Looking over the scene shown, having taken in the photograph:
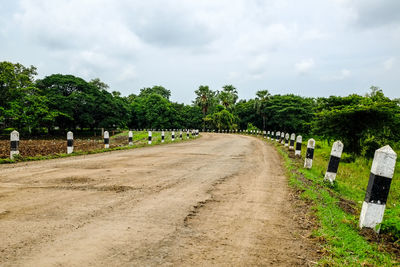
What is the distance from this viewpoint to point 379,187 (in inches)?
132

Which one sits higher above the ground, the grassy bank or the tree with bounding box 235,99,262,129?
the tree with bounding box 235,99,262,129

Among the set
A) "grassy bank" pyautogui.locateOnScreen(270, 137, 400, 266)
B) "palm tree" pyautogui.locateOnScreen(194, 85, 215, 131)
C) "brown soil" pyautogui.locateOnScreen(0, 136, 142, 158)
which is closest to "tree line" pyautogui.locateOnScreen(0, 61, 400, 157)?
"palm tree" pyautogui.locateOnScreen(194, 85, 215, 131)

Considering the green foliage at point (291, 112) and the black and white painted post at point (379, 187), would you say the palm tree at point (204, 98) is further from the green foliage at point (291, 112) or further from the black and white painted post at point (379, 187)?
the black and white painted post at point (379, 187)

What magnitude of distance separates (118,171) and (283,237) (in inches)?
169

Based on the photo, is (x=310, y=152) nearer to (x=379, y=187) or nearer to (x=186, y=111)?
(x=379, y=187)

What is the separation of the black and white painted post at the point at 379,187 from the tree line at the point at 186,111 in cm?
913

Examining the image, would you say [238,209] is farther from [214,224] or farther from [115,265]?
[115,265]

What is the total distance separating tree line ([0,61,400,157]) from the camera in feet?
39.7

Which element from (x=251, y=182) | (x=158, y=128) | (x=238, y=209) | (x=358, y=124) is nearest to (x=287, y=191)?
(x=251, y=182)

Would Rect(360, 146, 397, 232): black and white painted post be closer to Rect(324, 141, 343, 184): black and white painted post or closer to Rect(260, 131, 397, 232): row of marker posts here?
Rect(260, 131, 397, 232): row of marker posts

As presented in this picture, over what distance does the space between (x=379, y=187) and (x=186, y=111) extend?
6312 centimetres

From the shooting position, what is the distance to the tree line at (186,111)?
12094 millimetres

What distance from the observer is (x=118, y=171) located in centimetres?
615

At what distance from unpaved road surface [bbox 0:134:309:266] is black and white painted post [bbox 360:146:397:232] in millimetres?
944
